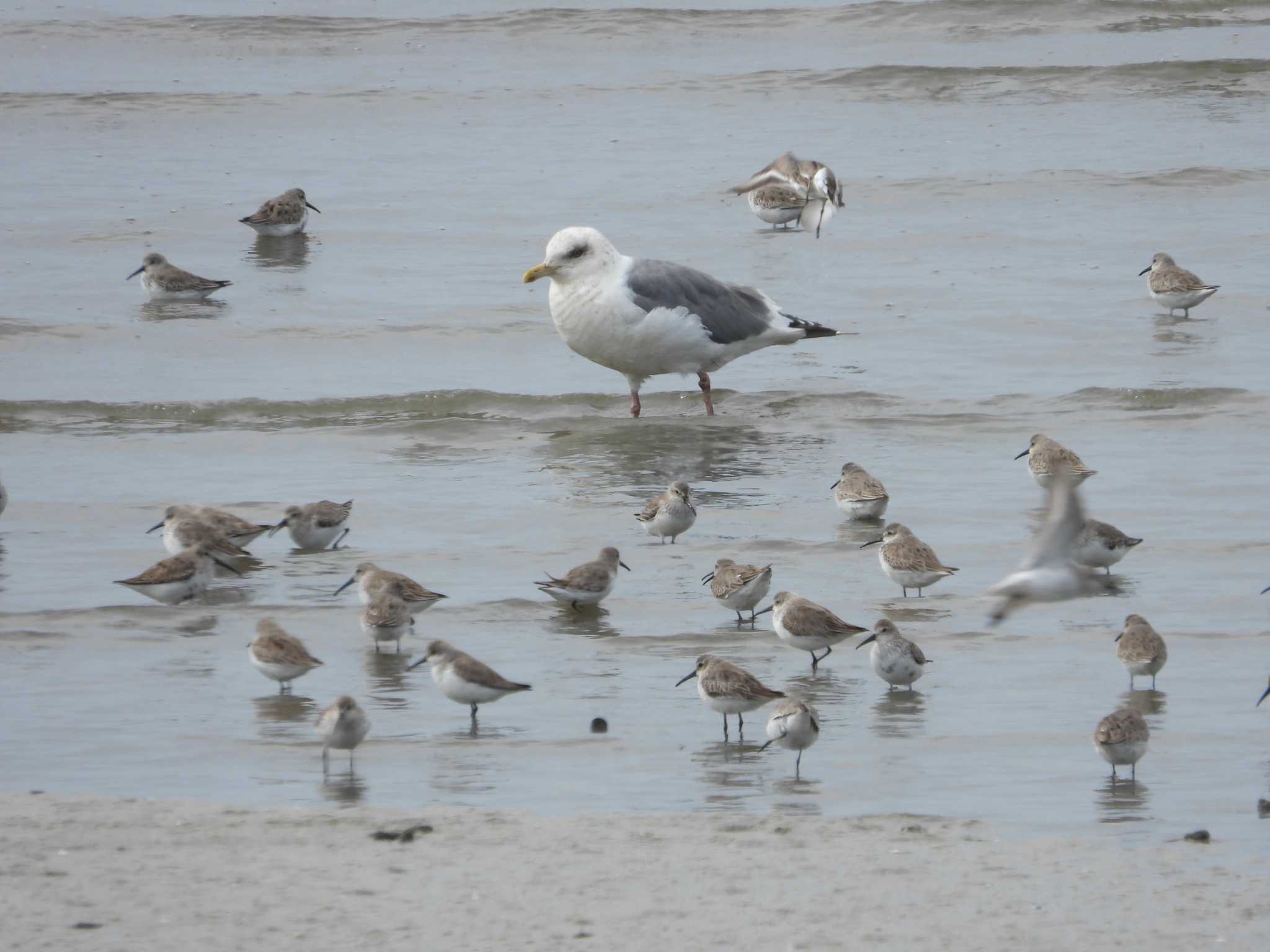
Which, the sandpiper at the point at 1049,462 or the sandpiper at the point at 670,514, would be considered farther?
the sandpiper at the point at 1049,462

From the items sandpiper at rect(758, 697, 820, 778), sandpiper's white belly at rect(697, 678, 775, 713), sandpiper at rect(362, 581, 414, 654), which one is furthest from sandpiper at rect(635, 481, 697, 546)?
sandpiper at rect(758, 697, 820, 778)

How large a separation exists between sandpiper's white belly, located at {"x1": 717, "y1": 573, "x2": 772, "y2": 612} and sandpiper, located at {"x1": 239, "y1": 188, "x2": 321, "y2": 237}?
40.0 ft

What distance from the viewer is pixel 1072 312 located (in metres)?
17.3

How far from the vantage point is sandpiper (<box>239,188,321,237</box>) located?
20.9m

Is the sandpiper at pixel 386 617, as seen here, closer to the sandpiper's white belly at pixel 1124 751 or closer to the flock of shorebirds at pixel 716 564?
the flock of shorebirds at pixel 716 564

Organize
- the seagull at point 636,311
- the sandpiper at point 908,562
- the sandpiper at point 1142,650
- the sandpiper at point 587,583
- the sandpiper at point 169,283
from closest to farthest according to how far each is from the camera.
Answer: the sandpiper at point 1142,650 → the sandpiper at point 587,583 → the sandpiper at point 908,562 → the seagull at point 636,311 → the sandpiper at point 169,283

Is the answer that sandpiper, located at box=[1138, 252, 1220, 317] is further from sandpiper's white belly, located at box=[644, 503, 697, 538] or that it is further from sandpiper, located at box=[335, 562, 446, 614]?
sandpiper, located at box=[335, 562, 446, 614]

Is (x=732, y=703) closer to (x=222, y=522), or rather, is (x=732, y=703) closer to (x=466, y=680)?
(x=466, y=680)

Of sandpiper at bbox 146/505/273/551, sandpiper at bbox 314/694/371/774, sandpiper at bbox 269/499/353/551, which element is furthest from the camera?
sandpiper at bbox 269/499/353/551

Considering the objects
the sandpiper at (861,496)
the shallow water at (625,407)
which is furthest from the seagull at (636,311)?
the sandpiper at (861,496)

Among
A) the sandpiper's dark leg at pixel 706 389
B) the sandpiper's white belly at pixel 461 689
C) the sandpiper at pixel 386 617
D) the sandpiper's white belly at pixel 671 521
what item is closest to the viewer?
the sandpiper's white belly at pixel 461 689

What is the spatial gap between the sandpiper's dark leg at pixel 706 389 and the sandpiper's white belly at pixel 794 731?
7.69m

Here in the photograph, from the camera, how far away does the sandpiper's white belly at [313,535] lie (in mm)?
11141

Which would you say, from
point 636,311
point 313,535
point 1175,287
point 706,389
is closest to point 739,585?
point 313,535
